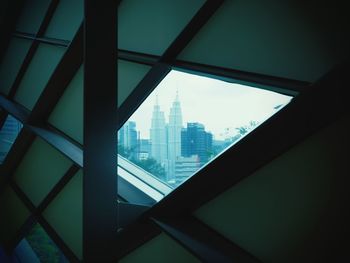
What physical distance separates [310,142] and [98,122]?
2076 millimetres

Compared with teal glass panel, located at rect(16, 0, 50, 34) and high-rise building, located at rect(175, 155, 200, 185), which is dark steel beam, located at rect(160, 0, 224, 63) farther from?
teal glass panel, located at rect(16, 0, 50, 34)

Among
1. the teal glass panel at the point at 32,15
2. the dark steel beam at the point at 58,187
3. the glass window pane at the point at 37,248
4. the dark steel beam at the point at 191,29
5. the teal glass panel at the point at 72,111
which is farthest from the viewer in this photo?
the glass window pane at the point at 37,248

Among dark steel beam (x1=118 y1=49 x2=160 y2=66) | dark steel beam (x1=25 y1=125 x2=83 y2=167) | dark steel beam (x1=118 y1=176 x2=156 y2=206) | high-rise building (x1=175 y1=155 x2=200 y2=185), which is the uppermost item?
dark steel beam (x1=118 y1=49 x2=160 y2=66)

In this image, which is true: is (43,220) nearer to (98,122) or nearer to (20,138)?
(20,138)

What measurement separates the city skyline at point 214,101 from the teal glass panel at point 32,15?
158 inches

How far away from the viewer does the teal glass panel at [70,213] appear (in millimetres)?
6207

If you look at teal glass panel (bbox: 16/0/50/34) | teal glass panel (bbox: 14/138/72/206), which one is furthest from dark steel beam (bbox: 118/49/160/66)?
teal glass panel (bbox: 16/0/50/34)

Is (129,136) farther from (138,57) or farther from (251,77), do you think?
(251,77)

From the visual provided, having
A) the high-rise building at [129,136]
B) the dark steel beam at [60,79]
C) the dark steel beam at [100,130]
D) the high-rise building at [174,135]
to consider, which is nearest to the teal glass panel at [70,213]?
the high-rise building at [129,136]

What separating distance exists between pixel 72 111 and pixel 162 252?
3516mm

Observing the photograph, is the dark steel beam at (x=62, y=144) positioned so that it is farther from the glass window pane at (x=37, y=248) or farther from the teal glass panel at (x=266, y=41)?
the glass window pane at (x=37, y=248)

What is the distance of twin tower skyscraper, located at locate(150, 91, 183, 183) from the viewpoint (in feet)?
13.9

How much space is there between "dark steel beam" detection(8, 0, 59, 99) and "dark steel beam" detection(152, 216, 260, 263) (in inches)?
202

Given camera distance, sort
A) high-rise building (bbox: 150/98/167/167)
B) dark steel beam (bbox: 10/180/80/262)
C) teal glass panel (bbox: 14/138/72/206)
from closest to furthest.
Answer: high-rise building (bbox: 150/98/167/167) < dark steel beam (bbox: 10/180/80/262) < teal glass panel (bbox: 14/138/72/206)
